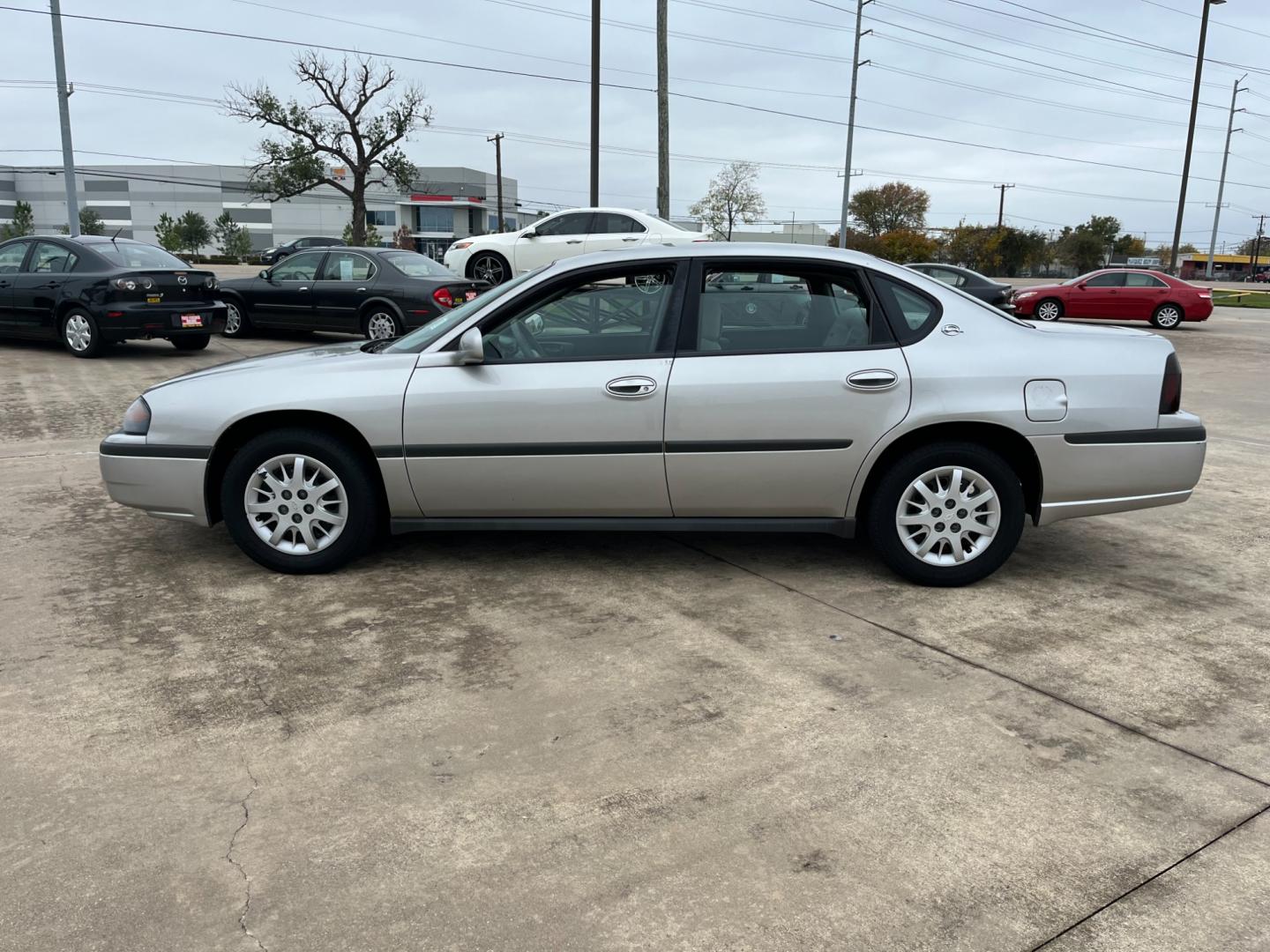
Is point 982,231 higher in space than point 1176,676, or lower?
higher

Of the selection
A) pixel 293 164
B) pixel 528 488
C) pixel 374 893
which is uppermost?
pixel 293 164

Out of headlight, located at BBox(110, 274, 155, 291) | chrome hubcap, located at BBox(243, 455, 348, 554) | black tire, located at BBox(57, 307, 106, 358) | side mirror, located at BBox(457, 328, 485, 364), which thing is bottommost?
chrome hubcap, located at BBox(243, 455, 348, 554)

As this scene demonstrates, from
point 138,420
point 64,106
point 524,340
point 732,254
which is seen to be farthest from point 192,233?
point 732,254

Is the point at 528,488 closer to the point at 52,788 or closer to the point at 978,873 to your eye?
the point at 52,788

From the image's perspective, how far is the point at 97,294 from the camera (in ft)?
36.7

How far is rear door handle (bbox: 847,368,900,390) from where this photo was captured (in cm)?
420

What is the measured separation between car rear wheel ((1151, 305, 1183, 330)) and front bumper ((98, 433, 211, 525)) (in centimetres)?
2212

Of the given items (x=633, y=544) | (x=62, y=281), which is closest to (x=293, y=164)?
(x=62, y=281)

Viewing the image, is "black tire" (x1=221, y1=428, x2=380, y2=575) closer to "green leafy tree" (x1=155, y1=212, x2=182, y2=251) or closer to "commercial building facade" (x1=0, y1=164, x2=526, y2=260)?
"green leafy tree" (x1=155, y1=212, x2=182, y2=251)

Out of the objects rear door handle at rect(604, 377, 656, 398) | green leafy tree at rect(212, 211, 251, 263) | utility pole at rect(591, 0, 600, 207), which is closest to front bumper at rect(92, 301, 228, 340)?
rear door handle at rect(604, 377, 656, 398)

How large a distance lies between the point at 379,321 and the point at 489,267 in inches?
189

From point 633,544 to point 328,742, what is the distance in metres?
2.30

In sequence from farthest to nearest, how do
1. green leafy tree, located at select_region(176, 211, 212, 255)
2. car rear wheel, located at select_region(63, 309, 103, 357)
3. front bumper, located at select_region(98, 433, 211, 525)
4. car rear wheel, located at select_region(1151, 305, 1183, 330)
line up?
1. green leafy tree, located at select_region(176, 211, 212, 255)
2. car rear wheel, located at select_region(1151, 305, 1183, 330)
3. car rear wheel, located at select_region(63, 309, 103, 357)
4. front bumper, located at select_region(98, 433, 211, 525)

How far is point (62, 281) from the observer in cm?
1138
